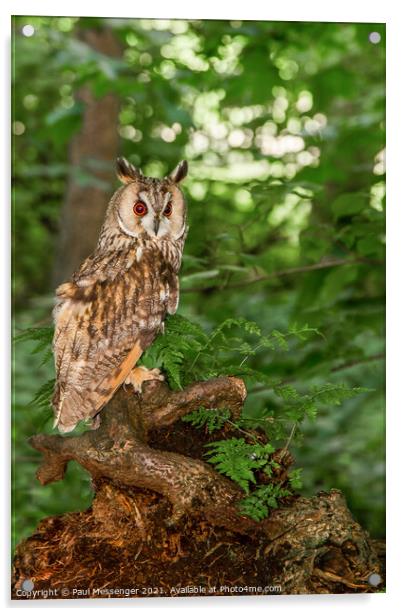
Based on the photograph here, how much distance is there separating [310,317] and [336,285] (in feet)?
0.50

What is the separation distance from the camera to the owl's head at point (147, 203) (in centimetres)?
174

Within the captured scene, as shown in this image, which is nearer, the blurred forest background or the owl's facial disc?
the owl's facial disc

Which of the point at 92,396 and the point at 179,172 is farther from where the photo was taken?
the point at 179,172

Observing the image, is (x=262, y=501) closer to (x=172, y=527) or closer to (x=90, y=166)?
(x=172, y=527)

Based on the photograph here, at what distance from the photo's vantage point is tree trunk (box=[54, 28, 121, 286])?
260cm

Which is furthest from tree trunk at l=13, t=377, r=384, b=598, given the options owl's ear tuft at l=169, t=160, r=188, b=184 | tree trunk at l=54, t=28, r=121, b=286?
tree trunk at l=54, t=28, r=121, b=286

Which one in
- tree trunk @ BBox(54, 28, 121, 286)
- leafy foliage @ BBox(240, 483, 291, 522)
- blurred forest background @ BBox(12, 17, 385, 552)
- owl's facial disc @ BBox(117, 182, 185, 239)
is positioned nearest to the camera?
leafy foliage @ BBox(240, 483, 291, 522)

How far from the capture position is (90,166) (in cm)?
274

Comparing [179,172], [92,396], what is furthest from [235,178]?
[92,396]

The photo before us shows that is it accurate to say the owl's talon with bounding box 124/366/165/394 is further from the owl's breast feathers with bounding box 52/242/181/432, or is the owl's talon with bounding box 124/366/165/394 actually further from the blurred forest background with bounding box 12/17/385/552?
the blurred forest background with bounding box 12/17/385/552

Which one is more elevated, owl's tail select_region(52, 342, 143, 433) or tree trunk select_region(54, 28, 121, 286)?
tree trunk select_region(54, 28, 121, 286)

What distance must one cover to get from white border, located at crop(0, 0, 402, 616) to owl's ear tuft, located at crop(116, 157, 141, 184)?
0.36m

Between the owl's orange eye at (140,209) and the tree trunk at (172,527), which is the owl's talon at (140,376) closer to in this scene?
the tree trunk at (172,527)
